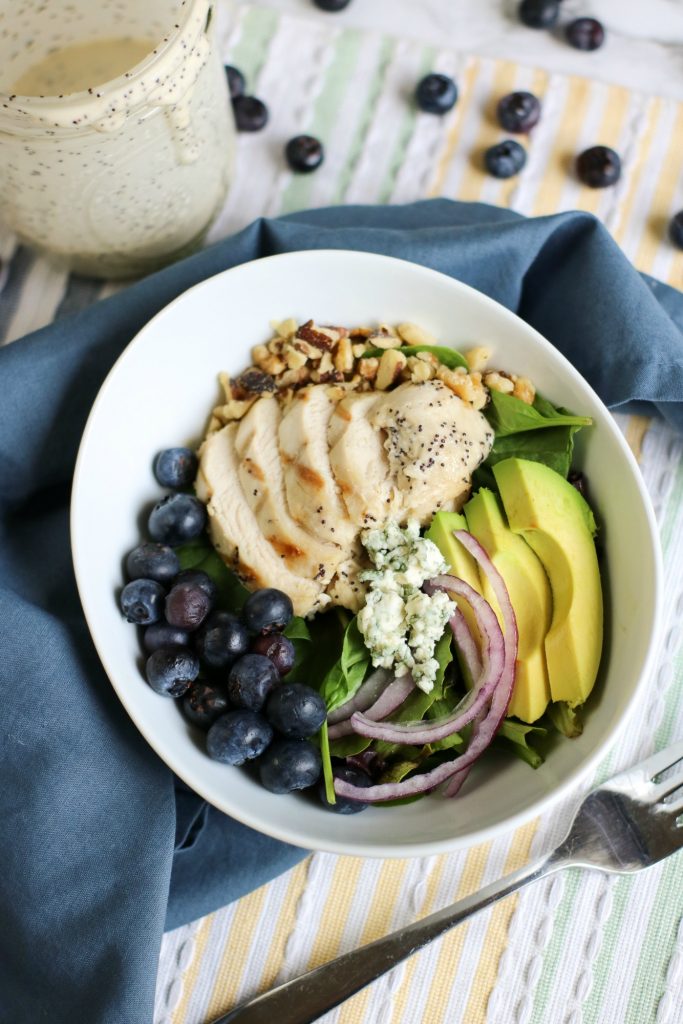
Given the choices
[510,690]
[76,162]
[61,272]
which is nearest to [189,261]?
[76,162]

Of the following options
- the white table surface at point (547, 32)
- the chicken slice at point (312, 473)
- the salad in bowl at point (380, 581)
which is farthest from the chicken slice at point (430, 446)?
the white table surface at point (547, 32)

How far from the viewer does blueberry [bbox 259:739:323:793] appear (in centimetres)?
186

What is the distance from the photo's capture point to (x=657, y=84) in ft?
9.03

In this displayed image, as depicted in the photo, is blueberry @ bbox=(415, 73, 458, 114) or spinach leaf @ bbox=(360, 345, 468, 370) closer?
spinach leaf @ bbox=(360, 345, 468, 370)

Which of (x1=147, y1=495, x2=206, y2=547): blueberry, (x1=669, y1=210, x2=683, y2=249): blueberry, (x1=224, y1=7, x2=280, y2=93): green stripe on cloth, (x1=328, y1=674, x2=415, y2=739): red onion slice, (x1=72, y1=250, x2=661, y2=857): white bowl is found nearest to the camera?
(x1=72, y1=250, x2=661, y2=857): white bowl

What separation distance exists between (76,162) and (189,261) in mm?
340

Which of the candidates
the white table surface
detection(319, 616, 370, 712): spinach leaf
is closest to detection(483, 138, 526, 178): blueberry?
the white table surface

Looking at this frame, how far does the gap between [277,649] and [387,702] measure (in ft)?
0.82

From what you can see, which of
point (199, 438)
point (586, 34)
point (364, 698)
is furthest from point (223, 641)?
point (586, 34)

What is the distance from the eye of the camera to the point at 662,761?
214 centimetres

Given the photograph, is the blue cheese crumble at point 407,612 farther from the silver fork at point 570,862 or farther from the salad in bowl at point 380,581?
the silver fork at point 570,862

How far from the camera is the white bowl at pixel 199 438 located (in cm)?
184

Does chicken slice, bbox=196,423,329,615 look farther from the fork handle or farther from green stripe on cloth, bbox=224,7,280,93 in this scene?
green stripe on cloth, bbox=224,7,280,93

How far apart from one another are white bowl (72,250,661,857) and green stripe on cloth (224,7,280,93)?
101 centimetres
